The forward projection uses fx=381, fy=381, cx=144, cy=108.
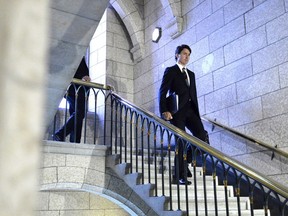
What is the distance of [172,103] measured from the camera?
4039 mm

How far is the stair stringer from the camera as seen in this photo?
3400 millimetres

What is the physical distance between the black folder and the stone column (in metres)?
3.61

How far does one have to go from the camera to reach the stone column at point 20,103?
15.7 inches

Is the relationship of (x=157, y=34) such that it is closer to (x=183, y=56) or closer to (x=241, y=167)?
(x=183, y=56)

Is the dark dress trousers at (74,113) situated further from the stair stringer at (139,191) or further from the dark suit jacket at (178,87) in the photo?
the dark suit jacket at (178,87)

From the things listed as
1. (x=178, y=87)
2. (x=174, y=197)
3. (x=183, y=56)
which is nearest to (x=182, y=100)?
(x=178, y=87)

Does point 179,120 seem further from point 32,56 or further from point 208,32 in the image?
point 32,56

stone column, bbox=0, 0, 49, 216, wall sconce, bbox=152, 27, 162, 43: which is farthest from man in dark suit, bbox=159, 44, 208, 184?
stone column, bbox=0, 0, 49, 216

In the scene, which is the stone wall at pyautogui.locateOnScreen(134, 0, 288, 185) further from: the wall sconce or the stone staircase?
the stone staircase

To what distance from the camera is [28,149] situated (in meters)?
0.42

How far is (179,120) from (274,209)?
4.25 ft

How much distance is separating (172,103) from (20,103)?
3.65 m

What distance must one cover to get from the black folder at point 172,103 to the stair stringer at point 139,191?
736 millimetres

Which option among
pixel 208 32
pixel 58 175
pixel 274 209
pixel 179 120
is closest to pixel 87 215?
pixel 58 175
